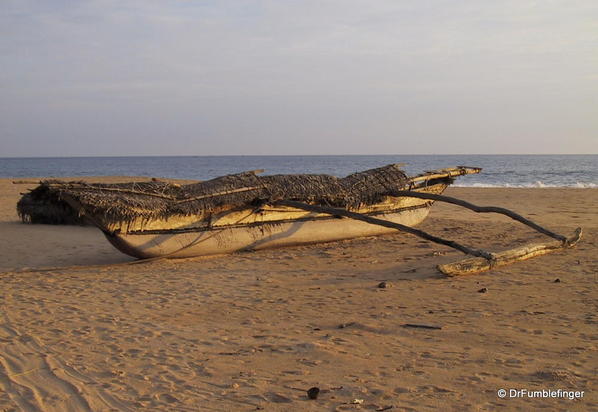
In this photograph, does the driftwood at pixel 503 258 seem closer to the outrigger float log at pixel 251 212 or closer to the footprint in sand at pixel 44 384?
the outrigger float log at pixel 251 212

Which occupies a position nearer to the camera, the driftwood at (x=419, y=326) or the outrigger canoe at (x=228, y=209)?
the driftwood at (x=419, y=326)

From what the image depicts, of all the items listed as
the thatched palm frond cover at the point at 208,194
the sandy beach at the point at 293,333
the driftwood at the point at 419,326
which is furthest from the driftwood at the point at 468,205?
the driftwood at the point at 419,326

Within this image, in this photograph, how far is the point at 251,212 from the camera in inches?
320

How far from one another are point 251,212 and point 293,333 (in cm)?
391

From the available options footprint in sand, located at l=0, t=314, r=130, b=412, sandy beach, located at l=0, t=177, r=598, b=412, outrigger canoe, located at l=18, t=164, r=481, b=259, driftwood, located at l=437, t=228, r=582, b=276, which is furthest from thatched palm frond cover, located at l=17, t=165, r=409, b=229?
footprint in sand, located at l=0, t=314, r=130, b=412

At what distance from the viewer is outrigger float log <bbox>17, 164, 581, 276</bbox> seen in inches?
264

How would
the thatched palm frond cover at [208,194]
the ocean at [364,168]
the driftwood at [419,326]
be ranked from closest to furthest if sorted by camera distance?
the driftwood at [419,326] < the thatched palm frond cover at [208,194] < the ocean at [364,168]

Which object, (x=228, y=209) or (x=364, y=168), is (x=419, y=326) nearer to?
(x=228, y=209)

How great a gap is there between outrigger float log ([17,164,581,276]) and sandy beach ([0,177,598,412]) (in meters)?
0.28

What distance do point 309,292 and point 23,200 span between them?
7.51 meters

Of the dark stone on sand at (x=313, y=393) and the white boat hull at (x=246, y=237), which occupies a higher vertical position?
the white boat hull at (x=246, y=237)

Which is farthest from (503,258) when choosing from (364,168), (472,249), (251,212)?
(364,168)

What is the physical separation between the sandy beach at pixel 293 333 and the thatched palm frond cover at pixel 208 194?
738mm

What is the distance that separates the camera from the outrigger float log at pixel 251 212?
22.0 feet
